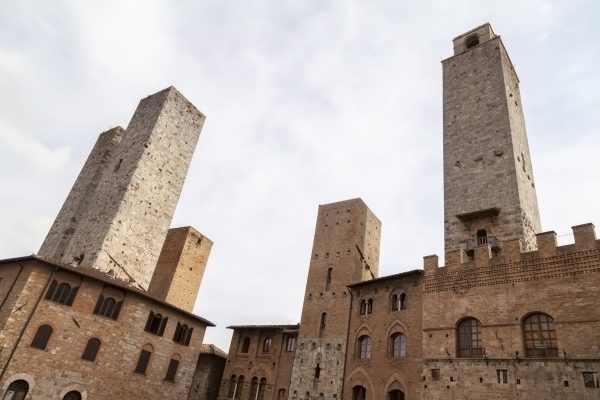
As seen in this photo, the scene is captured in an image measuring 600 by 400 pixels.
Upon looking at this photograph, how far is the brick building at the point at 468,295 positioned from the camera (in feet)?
47.6

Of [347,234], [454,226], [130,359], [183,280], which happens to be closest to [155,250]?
[183,280]

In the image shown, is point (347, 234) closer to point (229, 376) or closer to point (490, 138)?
point (490, 138)

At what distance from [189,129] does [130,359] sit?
16.9 meters

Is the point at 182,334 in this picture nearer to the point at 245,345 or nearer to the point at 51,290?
the point at 245,345

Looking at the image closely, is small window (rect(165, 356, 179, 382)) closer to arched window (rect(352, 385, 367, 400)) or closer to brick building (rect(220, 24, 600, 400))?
brick building (rect(220, 24, 600, 400))

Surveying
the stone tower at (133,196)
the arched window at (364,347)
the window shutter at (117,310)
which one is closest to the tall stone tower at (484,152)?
the arched window at (364,347)

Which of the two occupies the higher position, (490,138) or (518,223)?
(490,138)

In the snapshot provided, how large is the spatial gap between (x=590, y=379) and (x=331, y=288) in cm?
1395

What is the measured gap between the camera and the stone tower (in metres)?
24.8

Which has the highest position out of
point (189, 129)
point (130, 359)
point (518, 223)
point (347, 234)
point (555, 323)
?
point (189, 129)

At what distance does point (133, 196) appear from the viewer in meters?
26.1

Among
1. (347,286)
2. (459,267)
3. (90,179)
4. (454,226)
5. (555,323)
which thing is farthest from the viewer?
(90,179)

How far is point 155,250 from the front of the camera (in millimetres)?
27016

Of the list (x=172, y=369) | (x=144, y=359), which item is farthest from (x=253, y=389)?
(x=144, y=359)
